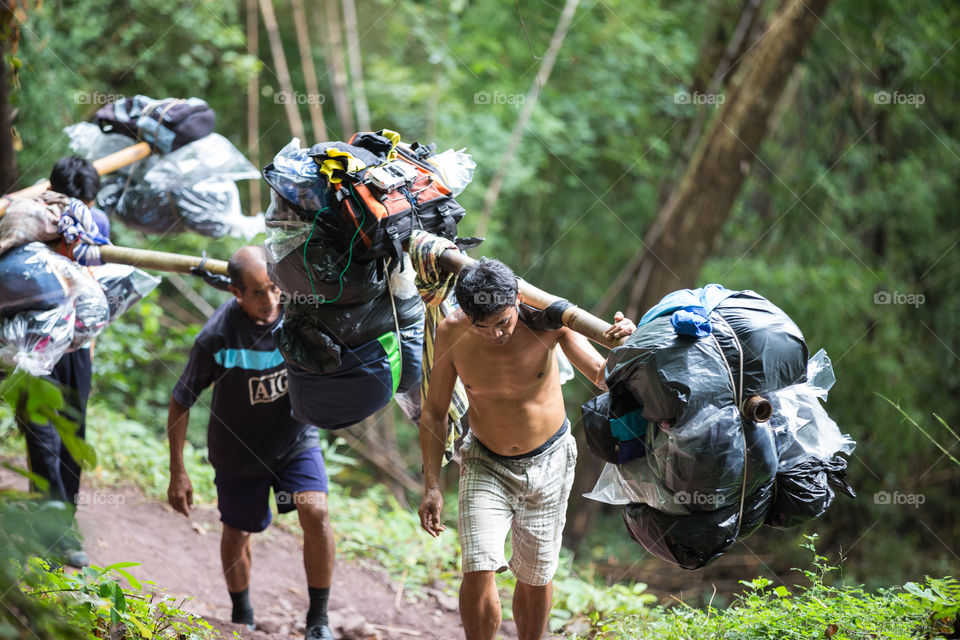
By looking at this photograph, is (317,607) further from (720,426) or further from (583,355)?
(720,426)

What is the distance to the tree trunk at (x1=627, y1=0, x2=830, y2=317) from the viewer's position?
6.35 m

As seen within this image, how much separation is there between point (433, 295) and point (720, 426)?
48.5 inches

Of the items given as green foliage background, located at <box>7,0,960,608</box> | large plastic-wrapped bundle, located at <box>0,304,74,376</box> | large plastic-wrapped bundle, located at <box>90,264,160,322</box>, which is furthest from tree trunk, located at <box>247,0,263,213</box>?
large plastic-wrapped bundle, located at <box>0,304,74,376</box>

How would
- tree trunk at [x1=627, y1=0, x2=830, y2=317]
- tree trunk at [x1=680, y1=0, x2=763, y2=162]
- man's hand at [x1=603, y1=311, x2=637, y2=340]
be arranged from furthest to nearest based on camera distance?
tree trunk at [x1=680, y1=0, x2=763, y2=162]
tree trunk at [x1=627, y1=0, x2=830, y2=317]
man's hand at [x1=603, y1=311, x2=637, y2=340]

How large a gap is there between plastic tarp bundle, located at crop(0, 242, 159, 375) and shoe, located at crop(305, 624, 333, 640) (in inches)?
61.1

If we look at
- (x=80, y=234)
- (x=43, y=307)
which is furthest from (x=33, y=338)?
(x=80, y=234)

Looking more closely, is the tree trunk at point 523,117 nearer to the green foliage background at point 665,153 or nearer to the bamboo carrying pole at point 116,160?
the green foliage background at point 665,153

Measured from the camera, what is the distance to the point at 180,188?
4.38 m

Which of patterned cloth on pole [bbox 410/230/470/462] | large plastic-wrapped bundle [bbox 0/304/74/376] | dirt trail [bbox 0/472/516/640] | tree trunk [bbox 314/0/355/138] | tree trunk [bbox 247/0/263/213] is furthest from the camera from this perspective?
tree trunk [bbox 314/0/355/138]

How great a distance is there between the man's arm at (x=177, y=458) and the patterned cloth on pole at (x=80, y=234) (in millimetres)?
787

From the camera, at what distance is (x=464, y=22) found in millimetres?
9008

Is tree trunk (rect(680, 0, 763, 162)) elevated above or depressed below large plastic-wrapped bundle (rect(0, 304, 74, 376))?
above

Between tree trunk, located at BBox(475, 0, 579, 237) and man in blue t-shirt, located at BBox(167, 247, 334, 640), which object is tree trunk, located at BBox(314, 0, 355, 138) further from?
man in blue t-shirt, located at BBox(167, 247, 334, 640)

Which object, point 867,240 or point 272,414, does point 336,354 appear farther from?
point 867,240
